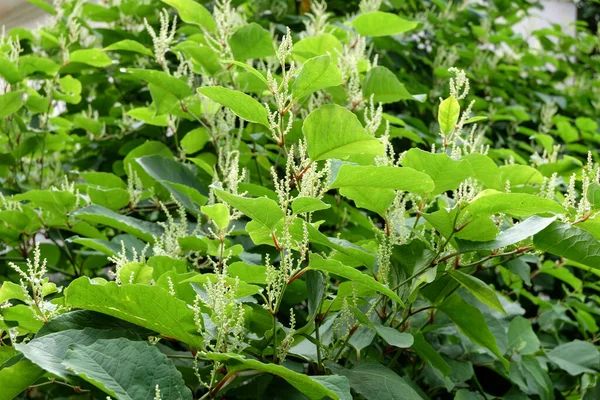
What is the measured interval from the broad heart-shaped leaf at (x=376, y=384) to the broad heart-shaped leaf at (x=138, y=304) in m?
0.22

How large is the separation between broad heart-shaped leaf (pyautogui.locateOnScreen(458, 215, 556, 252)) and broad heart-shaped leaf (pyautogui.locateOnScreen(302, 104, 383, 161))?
6.2 inches

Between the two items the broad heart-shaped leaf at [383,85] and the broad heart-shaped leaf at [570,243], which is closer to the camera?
the broad heart-shaped leaf at [570,243]

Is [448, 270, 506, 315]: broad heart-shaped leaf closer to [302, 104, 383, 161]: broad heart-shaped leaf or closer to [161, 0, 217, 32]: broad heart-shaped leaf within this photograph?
[302, 104, 383, 161]: broad heart-shaped leaf

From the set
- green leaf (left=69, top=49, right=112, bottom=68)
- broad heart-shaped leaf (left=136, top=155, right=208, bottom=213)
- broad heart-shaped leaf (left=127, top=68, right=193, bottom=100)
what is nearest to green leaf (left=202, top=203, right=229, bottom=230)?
broad heart-shaped leaf (left=136, top=155, right=208, bottom=213)

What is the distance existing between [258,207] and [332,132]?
5.3 inches

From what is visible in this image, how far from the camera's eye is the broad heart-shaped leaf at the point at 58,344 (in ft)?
2.06

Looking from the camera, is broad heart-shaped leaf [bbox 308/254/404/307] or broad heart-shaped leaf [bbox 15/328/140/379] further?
broad heart-shaped leaf [bbox 308/254/404/307]

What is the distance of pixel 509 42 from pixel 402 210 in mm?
1754

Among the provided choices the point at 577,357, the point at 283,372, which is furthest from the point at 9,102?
the point at 577,357

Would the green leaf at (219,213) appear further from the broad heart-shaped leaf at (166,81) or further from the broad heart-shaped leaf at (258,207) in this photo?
the broad heart-shaped leaf at (166,81)

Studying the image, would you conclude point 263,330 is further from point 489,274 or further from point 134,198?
point 489,274

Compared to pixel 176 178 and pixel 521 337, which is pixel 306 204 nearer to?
pixel 176 178

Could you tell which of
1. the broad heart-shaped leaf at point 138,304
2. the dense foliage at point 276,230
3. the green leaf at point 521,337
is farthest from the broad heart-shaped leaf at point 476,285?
the green leaf at point 521,337

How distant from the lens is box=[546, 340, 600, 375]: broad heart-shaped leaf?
1353 mm
